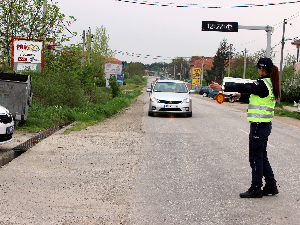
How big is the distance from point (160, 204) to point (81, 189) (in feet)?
4.16

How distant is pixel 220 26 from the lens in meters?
28.9


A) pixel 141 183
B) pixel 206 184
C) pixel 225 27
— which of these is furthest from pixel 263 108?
pixel 225 27

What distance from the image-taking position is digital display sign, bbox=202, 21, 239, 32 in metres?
28.3

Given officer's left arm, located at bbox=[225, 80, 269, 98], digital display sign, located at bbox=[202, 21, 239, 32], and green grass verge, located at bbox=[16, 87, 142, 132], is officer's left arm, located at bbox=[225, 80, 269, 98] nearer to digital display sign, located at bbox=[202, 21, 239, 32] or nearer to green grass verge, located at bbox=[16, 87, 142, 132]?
green grass verge, located at bbox=[16, 87, 142, 132]

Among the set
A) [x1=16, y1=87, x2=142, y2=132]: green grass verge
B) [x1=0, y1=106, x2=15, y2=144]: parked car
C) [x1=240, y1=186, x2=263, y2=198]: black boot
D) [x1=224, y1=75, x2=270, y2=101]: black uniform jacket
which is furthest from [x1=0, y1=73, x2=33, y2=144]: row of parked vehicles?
[x1=240, y1=186, x2=263, y2=198]: black boot

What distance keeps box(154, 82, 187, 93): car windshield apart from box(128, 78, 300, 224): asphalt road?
8.42 metres

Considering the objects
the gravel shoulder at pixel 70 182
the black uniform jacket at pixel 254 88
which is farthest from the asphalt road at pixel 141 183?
the black uniform jacket at pixel 254 88

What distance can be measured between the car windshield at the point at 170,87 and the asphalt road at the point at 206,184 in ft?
27.6

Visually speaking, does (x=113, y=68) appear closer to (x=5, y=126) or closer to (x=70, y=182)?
(x=5, y=126)

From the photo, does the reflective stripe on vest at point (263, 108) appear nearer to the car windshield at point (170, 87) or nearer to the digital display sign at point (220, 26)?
the car windshield at point (170, 87)

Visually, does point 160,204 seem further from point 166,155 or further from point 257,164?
point 166,155

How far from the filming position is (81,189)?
5.75 m

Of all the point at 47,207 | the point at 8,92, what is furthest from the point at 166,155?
the point at 8,92

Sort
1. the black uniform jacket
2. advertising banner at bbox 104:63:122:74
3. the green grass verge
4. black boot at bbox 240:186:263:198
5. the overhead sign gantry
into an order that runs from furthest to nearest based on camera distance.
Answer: advertising banner at bbox 104:63:122:74
the overhead sign gantry
the green grass verge
black boot at bbox 240:186:263:198
the black uniform jacket
